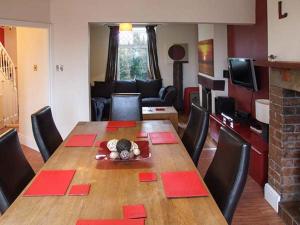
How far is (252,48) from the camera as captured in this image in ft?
16.5

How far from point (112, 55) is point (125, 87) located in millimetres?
947

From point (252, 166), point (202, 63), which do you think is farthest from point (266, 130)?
point (202, 63)

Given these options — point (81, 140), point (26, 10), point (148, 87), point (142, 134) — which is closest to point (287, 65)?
point (142, 134)

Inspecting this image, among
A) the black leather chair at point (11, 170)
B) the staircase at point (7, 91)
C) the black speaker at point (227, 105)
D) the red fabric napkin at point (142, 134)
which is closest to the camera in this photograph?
the black leather chair at point (11, 170)

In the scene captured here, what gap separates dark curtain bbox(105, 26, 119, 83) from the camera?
9.16 m

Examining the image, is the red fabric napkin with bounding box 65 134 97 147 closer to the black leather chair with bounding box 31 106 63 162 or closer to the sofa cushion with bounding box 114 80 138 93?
the black leather chair with bounding box 31 106 63 162

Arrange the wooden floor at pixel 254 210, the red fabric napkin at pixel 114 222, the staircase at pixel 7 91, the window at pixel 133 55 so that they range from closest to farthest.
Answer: the red fabric napkin at pixel 114 222, the wooden floor at pixel 254 210, the staircase at pixel 7 91, the window at pixel 133 55

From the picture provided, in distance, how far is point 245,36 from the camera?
17.4 feet

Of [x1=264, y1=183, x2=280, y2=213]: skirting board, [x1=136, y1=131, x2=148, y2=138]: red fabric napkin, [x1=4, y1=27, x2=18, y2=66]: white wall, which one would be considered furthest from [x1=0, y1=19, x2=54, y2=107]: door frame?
[x1=4, y1=27, x2=18, y2=66]: white wall

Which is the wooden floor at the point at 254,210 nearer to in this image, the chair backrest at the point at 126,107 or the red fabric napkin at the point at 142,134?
the red fabric napkin at the point at 142,134

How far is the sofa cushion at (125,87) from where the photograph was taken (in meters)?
8.94

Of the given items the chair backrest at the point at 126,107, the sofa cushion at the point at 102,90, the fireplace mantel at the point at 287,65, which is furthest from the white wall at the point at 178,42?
the fireplace mantel at the point at 287,65

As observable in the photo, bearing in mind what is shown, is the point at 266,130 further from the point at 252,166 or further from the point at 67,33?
the point at 67,33

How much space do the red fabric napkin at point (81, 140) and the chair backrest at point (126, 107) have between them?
3.91 ft
